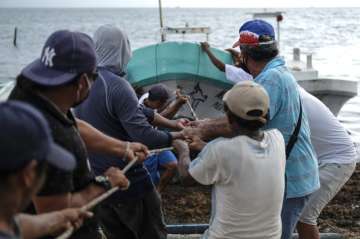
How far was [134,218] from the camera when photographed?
446 cm

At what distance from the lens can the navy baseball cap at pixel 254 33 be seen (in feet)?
13.8

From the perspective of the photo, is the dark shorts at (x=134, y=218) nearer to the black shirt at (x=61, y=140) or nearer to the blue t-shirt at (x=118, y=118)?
Result: the blue t-shirt at (x=118, y=118)

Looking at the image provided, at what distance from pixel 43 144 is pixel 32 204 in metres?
1.03

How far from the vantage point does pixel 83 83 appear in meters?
3.06

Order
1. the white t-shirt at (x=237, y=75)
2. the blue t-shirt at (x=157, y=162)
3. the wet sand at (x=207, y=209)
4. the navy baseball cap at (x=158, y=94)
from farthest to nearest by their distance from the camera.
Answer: the wet sand at (x=207, y=209) < the navy baseball cap at (x=158, y=94) < the blue t-shirt at (x=157, y=162) < the white t-shirt at (x=237, y=75)

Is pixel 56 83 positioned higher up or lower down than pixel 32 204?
higher up

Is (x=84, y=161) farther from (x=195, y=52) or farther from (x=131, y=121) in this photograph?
(x=195, y=52)

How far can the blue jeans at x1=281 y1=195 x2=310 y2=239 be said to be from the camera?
4227 millimetres

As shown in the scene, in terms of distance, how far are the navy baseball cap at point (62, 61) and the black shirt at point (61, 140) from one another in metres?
0.09

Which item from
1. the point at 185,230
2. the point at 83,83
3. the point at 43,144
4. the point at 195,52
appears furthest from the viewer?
the point at 195,52

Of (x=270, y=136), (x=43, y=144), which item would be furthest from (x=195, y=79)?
(x=43, y=144)

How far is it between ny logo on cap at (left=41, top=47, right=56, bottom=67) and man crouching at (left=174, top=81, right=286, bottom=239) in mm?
936

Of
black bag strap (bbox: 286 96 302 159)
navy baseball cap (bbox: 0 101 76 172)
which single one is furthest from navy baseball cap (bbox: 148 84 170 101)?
navy baseball cap (bbox: 0 101 76 172)

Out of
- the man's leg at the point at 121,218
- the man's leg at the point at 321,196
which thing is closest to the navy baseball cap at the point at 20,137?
the man's leg at the point at 121,218
